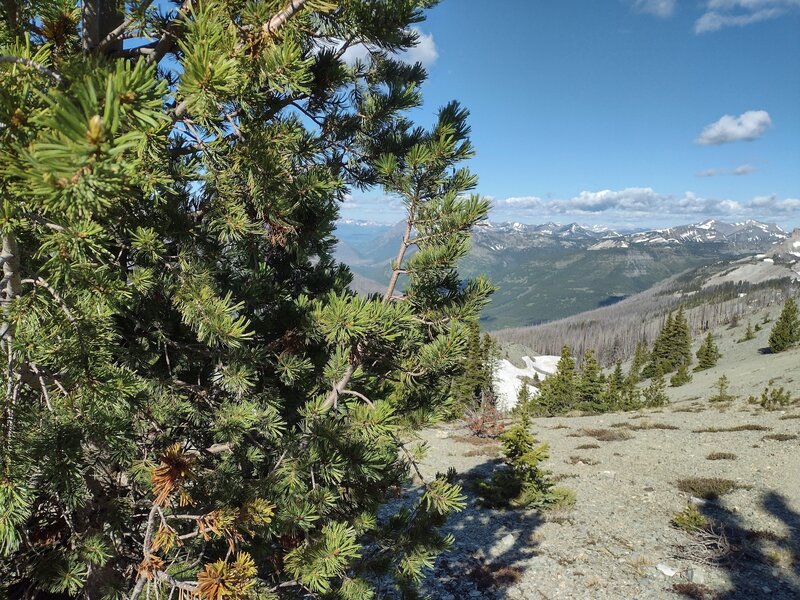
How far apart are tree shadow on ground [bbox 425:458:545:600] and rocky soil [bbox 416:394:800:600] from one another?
0.03 m

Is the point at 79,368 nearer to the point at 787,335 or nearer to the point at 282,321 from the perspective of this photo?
the point at 282,321

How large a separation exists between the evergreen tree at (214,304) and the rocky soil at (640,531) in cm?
855

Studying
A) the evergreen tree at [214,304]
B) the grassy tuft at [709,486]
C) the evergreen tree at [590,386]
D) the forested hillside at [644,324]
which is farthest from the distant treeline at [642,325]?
the evergreen tree at [214,304]

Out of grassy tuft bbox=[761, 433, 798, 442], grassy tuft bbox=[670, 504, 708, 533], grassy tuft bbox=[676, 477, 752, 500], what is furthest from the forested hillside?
grassy tuft bbox=[670, 504, 708, 533]

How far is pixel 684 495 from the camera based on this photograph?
14555mm

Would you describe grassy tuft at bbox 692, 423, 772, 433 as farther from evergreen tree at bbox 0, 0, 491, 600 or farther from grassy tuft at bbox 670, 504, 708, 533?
evergreen tree at bbox 0, 0, 491, 600

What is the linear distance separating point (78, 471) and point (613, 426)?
31.4 m

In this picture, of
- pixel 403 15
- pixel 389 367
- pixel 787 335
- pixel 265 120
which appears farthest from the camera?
pixel 787 335

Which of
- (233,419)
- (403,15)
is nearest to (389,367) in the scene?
(233,419)

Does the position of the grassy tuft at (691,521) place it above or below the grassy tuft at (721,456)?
above

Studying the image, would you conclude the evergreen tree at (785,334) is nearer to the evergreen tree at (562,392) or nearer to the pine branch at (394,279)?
the evergreen tree at (562,392)

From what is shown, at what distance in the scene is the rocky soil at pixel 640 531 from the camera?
9555 millimetres

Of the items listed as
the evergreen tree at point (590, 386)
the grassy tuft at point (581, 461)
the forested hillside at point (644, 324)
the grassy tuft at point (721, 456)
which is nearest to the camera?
the grassy tuft at point (721, 456)

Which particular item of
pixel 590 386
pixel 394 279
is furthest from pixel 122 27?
pixel 590 386
